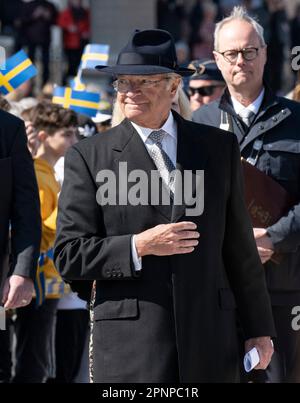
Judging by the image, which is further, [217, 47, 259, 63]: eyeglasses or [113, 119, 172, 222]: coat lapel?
[217, 47, 259, 63]: eyeglasses

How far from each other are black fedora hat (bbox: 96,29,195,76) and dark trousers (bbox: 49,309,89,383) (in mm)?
3056

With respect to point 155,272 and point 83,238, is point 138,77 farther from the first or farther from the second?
point 155,272

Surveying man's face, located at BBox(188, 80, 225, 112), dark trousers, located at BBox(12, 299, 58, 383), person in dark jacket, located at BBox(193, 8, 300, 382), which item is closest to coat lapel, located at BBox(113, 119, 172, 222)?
person in dark jacket, located at BBox(193, 8, 300, 382)

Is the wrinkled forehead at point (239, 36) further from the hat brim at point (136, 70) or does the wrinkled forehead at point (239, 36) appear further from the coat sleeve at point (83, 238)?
the coat sleeve at point (83, 238)

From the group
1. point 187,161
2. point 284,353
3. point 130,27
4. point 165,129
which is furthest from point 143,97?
point 130,27

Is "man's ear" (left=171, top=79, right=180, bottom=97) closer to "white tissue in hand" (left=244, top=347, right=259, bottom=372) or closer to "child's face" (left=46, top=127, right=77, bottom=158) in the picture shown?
"white tissue in hand" (left=244, top=347, right=259, bottom=372)

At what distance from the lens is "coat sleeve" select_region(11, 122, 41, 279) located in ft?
16.6

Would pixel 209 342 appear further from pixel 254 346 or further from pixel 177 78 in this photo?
pixel 177 78

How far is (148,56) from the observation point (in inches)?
192

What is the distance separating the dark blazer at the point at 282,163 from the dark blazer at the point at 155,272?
3.11 ft

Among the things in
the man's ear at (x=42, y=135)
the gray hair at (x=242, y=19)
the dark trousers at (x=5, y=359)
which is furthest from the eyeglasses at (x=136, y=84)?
the man's ear at (x=42, y=135)

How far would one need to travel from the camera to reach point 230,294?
15.8 feet

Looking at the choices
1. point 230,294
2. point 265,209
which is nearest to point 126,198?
point 230,294

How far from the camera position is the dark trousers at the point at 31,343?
729 cm
